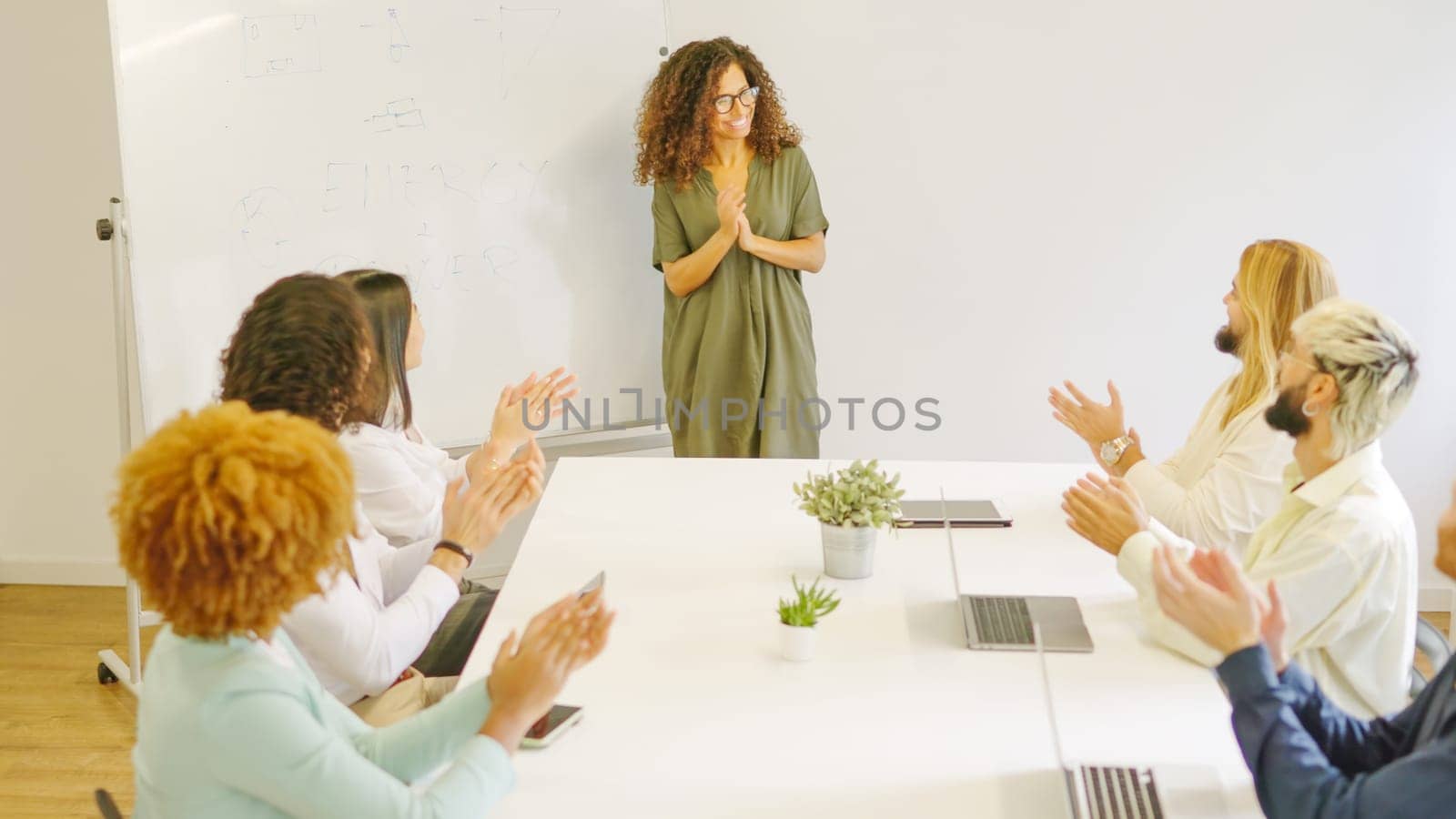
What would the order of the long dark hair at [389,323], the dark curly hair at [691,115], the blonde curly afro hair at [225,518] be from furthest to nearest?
the dark curly hair at [691,115]
the long dark hair at [389,323]
the blonde curly afro hair at [225,518]

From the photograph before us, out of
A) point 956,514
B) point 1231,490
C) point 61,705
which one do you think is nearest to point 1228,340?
point 1231,490

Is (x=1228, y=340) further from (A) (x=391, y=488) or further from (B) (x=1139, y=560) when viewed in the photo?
(A) (x=391, y=488)

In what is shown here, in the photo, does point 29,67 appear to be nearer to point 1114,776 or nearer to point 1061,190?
point 1061,190

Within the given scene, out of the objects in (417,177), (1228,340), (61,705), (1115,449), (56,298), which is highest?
(417,177)

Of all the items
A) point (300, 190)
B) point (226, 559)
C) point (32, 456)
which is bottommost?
point (32, 456)

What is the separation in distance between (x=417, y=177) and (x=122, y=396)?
0.93 m

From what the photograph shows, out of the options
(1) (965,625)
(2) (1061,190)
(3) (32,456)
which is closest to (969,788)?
(1) (965,625)

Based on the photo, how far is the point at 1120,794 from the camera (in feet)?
5.04

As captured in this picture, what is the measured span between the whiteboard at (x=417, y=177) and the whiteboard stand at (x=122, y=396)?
2.1 inches

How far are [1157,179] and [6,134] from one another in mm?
3521

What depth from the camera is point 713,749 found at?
66.1 inches

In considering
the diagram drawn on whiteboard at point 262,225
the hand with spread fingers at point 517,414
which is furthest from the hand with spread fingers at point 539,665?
the diagram drawn on whiteboard at point 262,225

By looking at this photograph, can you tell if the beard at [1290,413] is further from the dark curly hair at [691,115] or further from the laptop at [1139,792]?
the dark curly hair at [691,115]

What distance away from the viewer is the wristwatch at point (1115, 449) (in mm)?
2820
